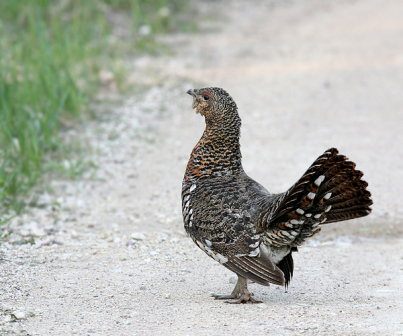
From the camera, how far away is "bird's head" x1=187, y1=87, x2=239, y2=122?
15.9ft

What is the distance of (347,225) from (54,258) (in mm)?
3337

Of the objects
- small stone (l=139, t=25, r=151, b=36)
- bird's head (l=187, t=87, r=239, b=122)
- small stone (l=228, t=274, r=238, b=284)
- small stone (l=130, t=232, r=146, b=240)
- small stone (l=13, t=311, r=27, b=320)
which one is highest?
small stone (l=139, t=25, r=151, b=36)

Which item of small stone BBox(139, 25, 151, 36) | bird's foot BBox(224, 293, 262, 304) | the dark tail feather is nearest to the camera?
the dark tail feather

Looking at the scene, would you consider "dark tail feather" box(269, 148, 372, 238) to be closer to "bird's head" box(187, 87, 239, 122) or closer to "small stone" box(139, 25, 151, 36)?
"bird's head" box(187, 87, 239, 122)

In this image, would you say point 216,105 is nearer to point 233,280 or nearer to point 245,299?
point 233,280

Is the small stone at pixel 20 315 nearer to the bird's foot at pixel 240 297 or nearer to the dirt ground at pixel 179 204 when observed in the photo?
the dirt ground at pixel 179 204

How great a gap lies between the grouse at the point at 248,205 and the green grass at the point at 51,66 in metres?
2.67

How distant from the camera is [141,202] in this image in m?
6.82

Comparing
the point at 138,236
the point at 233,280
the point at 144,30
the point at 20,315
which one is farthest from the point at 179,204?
the point at 144,30

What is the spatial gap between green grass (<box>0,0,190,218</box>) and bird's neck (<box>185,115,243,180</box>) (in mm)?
2521

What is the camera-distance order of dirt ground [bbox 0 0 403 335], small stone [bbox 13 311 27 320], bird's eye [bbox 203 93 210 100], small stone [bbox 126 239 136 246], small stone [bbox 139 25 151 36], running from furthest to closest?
small stone [bbox 139 25 151 36]
small stone [bbox 126 239 136 246]
bird's eye [bbox 203 93 210 100]
dirt ground [bbox 0 0 403 335]
small stone [bbox 13 311 27 320]

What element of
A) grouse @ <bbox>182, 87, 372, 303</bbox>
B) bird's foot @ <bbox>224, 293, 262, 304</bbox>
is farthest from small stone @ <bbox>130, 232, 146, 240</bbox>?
bird's foot @ <bbox>224, 293, 262, 304</bbox>

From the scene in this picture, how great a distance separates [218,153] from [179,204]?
2062 mm

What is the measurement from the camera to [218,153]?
4.82m
